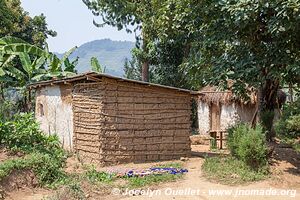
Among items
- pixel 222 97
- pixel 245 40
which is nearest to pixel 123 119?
pixel 245 40

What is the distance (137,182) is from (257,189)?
112 inches

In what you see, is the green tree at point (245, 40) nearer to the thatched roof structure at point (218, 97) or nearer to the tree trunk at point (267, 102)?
the tree trunk at point (267, 102)

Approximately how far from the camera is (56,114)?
42.5 ft

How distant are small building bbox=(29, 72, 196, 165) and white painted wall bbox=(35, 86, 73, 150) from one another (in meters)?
0.07

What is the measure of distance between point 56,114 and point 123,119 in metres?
3.62

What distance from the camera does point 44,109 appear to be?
13.9 metres

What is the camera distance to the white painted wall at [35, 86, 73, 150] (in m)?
12.1

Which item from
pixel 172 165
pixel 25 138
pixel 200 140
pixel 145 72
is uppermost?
pixel 145 72

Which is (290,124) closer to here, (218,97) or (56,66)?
(218,97)

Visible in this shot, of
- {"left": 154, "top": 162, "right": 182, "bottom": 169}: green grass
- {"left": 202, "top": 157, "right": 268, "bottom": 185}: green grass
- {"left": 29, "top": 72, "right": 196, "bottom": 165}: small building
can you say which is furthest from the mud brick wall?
{"left": 202, "top": 157, "right": 268, "bottom": 185}: green grass

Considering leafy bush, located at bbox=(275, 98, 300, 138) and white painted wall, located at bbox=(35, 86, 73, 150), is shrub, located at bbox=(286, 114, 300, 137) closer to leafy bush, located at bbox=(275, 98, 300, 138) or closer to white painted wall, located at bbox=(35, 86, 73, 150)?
leafy bush, located at bbox=(275, 98, 300, 138)

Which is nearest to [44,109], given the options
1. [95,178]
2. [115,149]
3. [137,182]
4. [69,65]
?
[69,65]

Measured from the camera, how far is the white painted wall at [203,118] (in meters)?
19.6

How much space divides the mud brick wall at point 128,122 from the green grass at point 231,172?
1.82 meters
